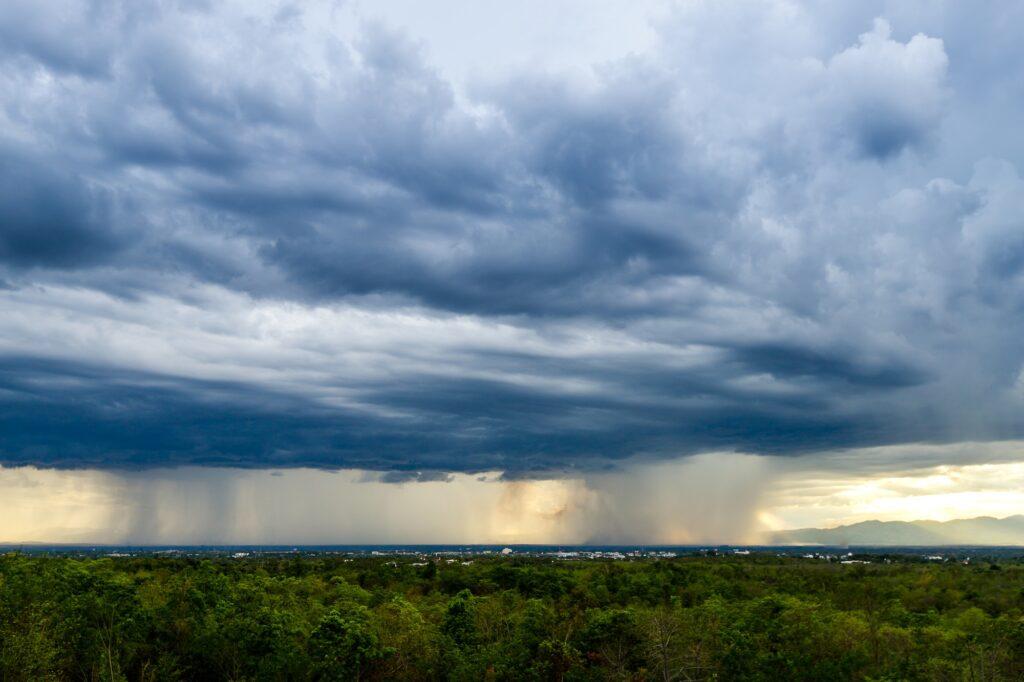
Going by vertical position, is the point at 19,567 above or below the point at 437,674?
above

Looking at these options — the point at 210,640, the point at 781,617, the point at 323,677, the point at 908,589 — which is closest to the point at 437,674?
the point at 323,677

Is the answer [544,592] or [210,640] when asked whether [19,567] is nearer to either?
[210,640]

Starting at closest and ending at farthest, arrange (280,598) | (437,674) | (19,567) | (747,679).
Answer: (747,679) → (437,674) → (19,567) → (280,598)

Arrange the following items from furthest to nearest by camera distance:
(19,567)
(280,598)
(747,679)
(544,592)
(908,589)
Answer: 1. (908,589)
2. (544,592)
3. (280,598)
4. (19,567)
5. (747,679)

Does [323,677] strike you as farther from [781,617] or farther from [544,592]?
[544,592]

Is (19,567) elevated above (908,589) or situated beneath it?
elevated above

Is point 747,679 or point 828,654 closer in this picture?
point 747,679

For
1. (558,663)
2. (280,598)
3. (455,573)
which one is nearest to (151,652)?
(280,598)

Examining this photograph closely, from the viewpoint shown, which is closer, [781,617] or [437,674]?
[437,674]

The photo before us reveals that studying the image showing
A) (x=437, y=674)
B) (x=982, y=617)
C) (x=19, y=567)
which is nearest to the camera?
(x=437, y=674)
